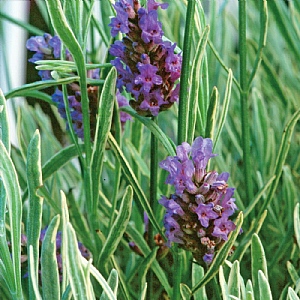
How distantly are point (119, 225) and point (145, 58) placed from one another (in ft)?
0.37

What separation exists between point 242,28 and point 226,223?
0.17 meters

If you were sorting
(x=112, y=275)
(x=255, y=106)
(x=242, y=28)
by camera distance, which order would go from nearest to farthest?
(x=112, y=275) < (x=242, y=28) < (x=255, y=106)

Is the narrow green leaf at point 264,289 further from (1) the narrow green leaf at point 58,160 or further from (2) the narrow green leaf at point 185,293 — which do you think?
(1) the narrow green leaf at point 58,160

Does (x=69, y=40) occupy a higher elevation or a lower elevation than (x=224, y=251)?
higher

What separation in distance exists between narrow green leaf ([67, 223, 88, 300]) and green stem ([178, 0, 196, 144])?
119 mm

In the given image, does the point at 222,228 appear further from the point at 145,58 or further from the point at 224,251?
the point at 145,58

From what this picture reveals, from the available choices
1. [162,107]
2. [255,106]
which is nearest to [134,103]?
[162,107]

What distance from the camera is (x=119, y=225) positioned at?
16.3 inches

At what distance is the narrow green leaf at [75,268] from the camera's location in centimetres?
31

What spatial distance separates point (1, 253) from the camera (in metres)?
0.38

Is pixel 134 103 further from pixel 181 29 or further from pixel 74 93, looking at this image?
pixel 181 29

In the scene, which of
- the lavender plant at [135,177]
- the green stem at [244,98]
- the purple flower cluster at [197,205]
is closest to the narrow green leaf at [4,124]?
the lavender plant at [135,177]

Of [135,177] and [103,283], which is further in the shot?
[135,177]

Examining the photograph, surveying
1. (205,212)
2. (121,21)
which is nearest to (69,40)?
(121,21)
